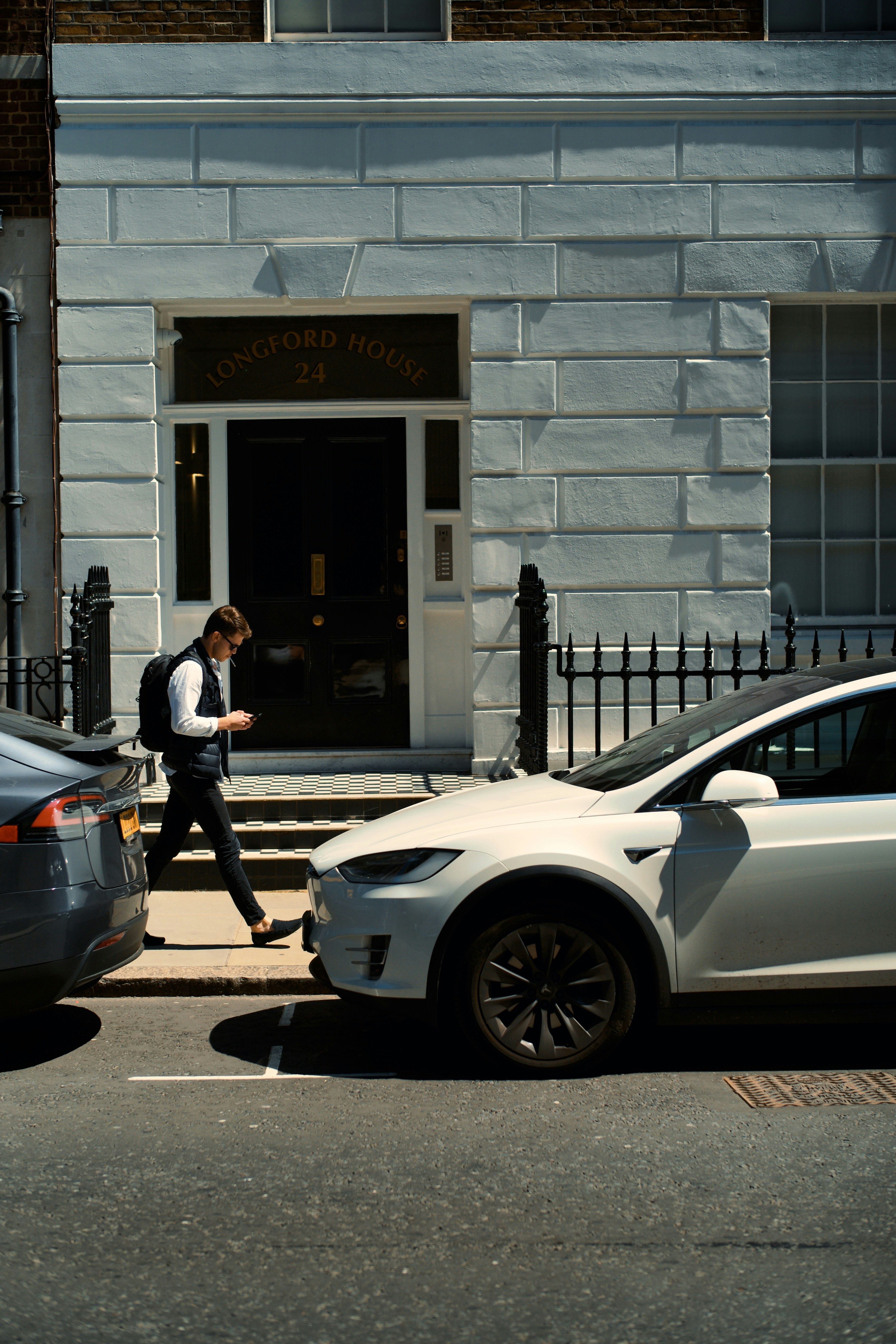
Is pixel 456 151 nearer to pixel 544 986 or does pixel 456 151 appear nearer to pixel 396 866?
pixel 396 866

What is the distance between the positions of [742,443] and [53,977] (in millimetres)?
6768

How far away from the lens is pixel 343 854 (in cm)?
498

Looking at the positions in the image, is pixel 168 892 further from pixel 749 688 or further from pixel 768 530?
pixel 768 530

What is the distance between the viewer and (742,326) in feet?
31.3

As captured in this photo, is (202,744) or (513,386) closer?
(202,744)

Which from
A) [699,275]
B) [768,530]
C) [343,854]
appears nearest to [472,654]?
[768,530]

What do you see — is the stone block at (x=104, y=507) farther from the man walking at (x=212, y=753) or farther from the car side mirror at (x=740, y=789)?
the car side mirror at (x=740, y=789)

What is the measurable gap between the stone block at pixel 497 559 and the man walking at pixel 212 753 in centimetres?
323

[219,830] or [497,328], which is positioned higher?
[497,328]

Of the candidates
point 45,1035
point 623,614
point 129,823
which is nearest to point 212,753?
point 129,823

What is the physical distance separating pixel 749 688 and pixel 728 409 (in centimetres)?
452

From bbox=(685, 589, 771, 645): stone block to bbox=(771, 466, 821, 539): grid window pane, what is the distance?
754mm

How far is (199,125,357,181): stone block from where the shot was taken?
938 centimetres

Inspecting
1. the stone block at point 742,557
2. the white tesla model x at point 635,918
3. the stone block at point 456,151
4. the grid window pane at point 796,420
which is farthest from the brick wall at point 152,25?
the white tesla model x at point 635,918
